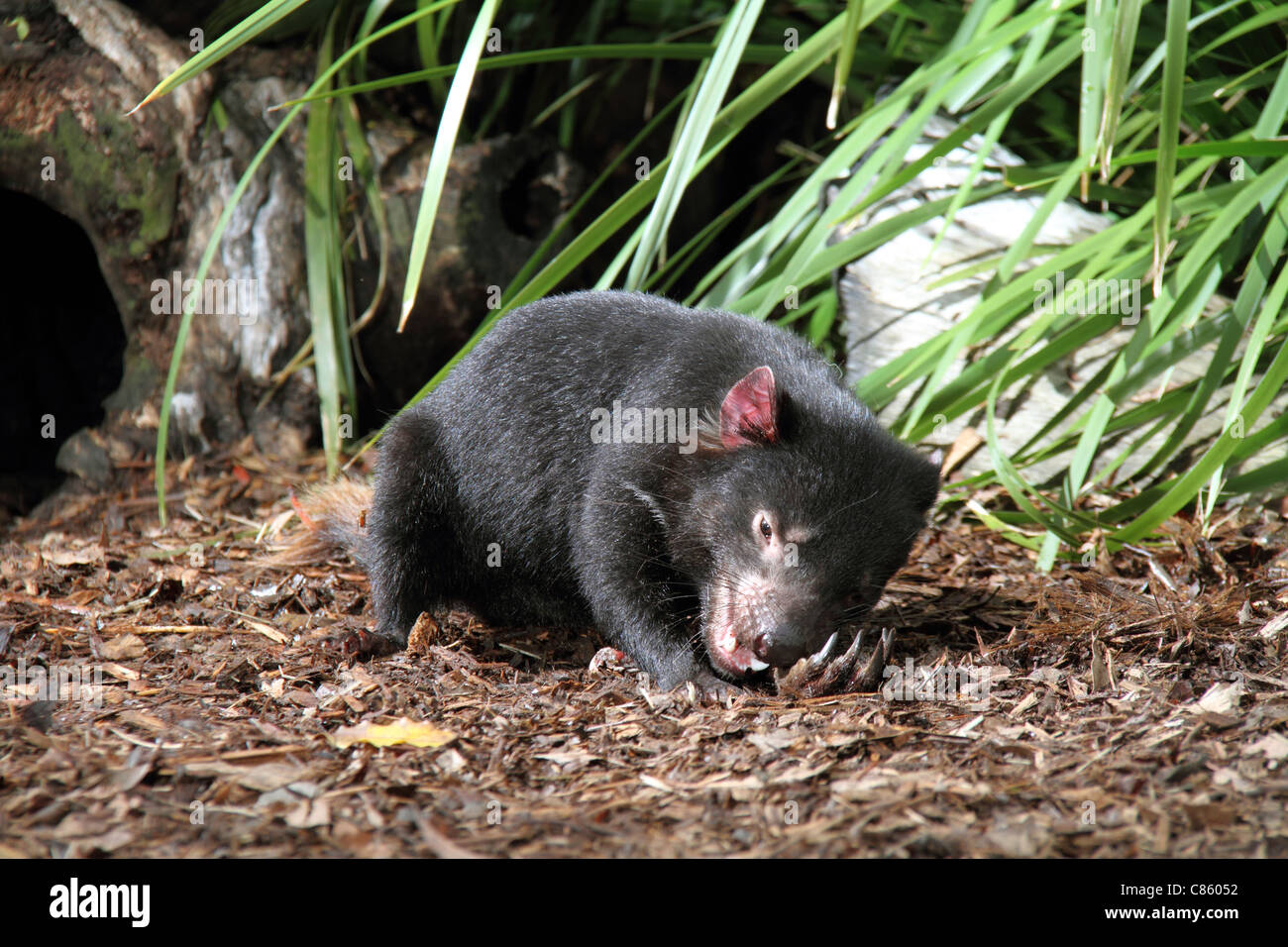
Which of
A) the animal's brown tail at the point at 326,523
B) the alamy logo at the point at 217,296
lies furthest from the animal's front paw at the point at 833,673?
the alamy logo at the point at 217,296

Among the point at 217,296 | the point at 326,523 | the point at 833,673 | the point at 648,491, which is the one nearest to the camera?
the point at 833,673

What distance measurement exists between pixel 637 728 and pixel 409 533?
1064 mm

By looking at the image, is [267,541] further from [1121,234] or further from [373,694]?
[1121,234]

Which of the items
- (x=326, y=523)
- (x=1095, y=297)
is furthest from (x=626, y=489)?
(x=1095, y=297)

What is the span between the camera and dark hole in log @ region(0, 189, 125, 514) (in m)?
4.56

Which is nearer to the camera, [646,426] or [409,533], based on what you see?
[646,426]

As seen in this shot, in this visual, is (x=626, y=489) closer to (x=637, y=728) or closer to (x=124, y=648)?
(x=637, y=728)

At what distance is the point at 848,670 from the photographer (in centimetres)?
262

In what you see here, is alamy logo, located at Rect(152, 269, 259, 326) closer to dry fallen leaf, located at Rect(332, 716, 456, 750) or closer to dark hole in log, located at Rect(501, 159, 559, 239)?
dark hole in log, located at Rect(501, 159, 559, 239)

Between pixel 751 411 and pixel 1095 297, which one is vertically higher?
pixel 1095 297

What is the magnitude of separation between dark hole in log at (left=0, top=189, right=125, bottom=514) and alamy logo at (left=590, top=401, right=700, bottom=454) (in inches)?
104

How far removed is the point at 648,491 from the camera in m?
2.86

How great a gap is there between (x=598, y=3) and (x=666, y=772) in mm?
3653
